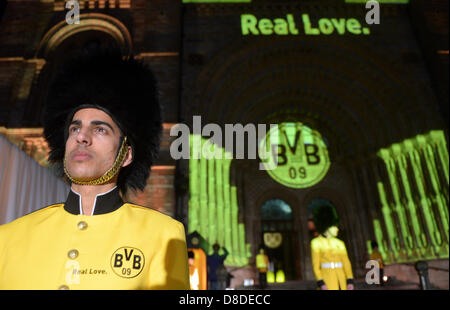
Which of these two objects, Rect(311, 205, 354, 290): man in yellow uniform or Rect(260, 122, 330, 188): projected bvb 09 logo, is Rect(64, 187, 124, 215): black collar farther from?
Rect(260, 122, 330, 188): projected bvb 09 logo

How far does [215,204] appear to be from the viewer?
10.2 meters

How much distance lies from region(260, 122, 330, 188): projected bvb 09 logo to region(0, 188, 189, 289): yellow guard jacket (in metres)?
12.1

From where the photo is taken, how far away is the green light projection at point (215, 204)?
9266mm

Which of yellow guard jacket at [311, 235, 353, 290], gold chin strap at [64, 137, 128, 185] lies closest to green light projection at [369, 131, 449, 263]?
yellow guard jacket at [311, 235, 353, 290]

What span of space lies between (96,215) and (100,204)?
0.06m

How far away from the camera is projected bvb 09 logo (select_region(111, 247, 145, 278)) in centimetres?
109

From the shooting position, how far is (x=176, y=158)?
8.77m

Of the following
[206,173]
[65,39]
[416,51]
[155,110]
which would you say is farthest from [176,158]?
[416,51]

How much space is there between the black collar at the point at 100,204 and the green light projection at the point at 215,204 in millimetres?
7541

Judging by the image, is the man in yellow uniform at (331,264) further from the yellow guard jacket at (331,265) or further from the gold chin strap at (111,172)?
the gold chin strap at (111,172)

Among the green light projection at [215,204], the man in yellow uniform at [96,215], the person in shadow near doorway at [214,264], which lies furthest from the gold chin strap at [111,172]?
→ the green light projection at [215,204]

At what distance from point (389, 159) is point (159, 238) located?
12006 mm

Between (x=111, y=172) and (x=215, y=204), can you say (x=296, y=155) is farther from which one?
(x=111, y=172)
